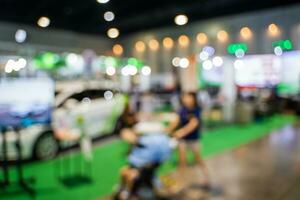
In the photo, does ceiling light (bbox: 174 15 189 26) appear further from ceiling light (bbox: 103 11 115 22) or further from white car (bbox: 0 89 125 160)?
white car (bbox: 0 89 125 160)

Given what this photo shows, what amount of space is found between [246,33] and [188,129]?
2173mm

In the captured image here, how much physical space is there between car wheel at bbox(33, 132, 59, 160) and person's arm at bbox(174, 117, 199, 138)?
2.63m

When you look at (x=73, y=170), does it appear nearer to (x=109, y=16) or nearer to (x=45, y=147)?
(x=45, y=147)

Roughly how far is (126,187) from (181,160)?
1713 millimetres

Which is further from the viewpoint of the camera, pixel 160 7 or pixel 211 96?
pixel 211 96

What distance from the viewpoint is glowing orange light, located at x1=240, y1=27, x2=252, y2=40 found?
2.96 metres

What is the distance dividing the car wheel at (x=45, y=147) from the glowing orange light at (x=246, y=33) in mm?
4418

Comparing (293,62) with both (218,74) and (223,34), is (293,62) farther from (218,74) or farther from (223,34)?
(218,74)

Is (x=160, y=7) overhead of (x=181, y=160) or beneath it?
overhead

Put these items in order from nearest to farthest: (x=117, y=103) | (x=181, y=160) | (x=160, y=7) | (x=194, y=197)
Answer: (x=194, y=197) < (x=160, y=7) < (x=181, y=160) < (x=117, y=103)

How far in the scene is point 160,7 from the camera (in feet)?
15.8

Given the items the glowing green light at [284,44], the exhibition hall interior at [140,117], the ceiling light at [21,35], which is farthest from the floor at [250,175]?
the ceiling light at [21,35]

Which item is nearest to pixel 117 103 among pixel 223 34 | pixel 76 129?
pixel 76 129

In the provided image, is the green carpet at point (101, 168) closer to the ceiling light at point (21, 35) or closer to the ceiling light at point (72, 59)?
the ceiling light at point (21, 35)
